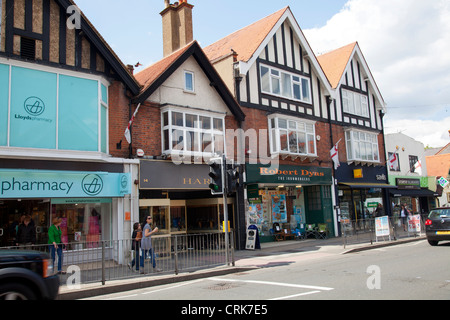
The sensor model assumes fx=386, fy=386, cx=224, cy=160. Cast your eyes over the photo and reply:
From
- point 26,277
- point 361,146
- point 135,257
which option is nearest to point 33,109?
point 135,257

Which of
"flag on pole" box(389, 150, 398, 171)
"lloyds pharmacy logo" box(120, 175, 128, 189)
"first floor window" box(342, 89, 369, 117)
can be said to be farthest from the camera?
"flag on pole" box(389, 150, 398, 171)

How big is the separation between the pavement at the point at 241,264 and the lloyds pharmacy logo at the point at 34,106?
18.8ft

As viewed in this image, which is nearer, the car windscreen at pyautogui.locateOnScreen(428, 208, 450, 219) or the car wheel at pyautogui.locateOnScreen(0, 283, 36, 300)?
the car wheel at pyautogui.locateOnScreen(0, 283, 36, 300)

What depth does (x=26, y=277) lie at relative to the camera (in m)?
5.94

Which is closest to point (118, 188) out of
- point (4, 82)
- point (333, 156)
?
point (4, 82)

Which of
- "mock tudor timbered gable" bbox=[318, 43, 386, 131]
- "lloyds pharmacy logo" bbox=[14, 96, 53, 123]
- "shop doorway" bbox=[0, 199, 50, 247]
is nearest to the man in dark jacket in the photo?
"shop doorway" bbox=[0, 199, 50, 247]

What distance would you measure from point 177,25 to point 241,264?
42.9 ft

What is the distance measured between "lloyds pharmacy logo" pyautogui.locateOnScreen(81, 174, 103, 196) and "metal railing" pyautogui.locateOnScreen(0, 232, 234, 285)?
2.27 m

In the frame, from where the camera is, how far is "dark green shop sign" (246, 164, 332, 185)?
717 inches

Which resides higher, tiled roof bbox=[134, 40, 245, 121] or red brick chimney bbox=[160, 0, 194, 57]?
red brick chimney bbox=[160, 0, 194, 57]

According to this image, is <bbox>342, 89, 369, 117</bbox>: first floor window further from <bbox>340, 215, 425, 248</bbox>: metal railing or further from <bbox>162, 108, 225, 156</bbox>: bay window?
<bbox>162, 108, 225, 156</bbox>: bay window

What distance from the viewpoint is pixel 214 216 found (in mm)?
17672
